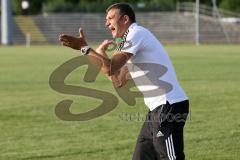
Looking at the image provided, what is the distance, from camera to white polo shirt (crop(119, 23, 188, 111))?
6.57 m

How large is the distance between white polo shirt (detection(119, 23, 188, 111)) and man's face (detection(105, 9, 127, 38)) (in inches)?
2.3

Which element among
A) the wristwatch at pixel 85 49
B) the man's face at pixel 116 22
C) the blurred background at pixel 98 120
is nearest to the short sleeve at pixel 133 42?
the man's face at pixel 116 22

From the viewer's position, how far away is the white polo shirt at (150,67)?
21.6ft

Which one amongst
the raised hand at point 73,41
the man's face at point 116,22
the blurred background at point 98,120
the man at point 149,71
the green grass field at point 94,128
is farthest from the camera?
the blurred background at point 98,120

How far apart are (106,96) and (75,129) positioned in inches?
204

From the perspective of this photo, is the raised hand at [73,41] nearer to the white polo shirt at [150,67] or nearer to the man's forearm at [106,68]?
the man's forearm at [106,68]

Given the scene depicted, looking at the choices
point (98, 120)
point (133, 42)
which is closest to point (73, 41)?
point (133, 42)

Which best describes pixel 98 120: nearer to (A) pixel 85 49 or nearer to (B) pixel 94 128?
(B) pixel 94 128

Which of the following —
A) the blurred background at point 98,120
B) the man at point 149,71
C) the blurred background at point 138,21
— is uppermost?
the man at point 149,71

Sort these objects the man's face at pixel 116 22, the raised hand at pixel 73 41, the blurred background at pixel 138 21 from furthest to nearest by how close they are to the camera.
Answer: the blurred background at pixel 138 21, the man's face at pixel 116 22, the raised hand at pixel 73 41

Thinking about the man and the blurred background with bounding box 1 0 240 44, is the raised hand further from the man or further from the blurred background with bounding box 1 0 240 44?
the blurred background with bounding box 1 0 240 44

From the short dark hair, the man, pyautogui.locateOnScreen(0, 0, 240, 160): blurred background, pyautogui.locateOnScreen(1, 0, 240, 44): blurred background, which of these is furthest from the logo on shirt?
pyautogui.locateOnScreen(1, 0, 240, 44): blurred background

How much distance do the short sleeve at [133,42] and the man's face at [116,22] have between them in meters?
0.12

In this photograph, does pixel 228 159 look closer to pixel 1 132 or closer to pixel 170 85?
pixel 170 85
